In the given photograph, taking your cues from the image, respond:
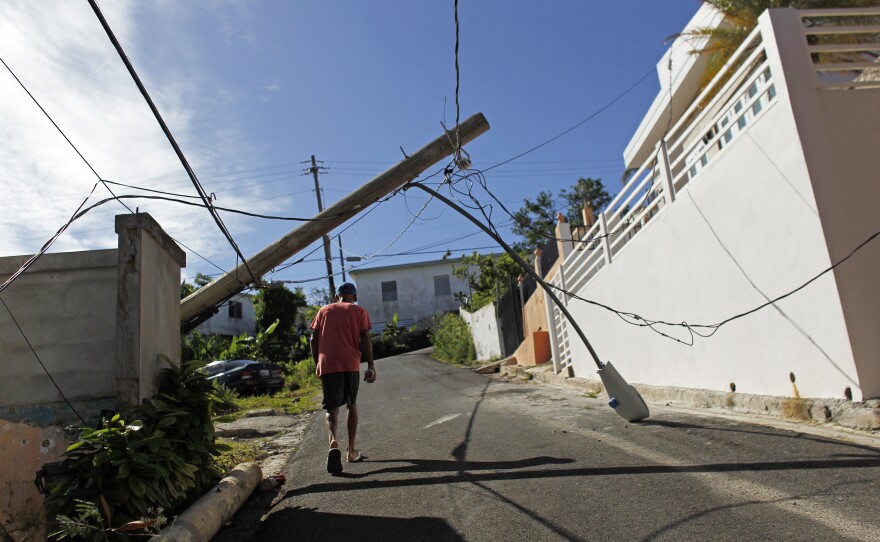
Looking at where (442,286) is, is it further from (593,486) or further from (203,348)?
(593,486)

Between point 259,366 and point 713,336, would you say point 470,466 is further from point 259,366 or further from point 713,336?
point 259,366

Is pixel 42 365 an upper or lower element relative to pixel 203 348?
lower

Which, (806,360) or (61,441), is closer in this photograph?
(61,441)

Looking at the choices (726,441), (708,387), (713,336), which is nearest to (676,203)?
(713,336)

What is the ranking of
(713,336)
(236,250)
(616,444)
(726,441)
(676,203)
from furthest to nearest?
(236,250) → (676,203) → (713,336) → (616,444) → (726,441)

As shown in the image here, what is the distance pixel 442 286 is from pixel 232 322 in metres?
15.1

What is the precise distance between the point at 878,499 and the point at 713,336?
4.13 meters

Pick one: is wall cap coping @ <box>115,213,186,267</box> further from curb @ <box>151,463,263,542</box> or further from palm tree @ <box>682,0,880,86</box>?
palm tree @ <box>682,0,880,86</box>

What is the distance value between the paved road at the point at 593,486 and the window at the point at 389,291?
131 ft

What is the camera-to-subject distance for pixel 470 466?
5148 mm

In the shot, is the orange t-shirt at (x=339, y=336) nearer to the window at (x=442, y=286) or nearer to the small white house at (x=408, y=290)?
the small white house at (x=408, y=290)

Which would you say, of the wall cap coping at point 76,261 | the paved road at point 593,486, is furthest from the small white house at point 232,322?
the paved road at point 593,486

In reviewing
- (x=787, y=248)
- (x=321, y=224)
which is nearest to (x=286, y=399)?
(x=321, y=224)

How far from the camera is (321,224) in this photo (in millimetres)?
8977
